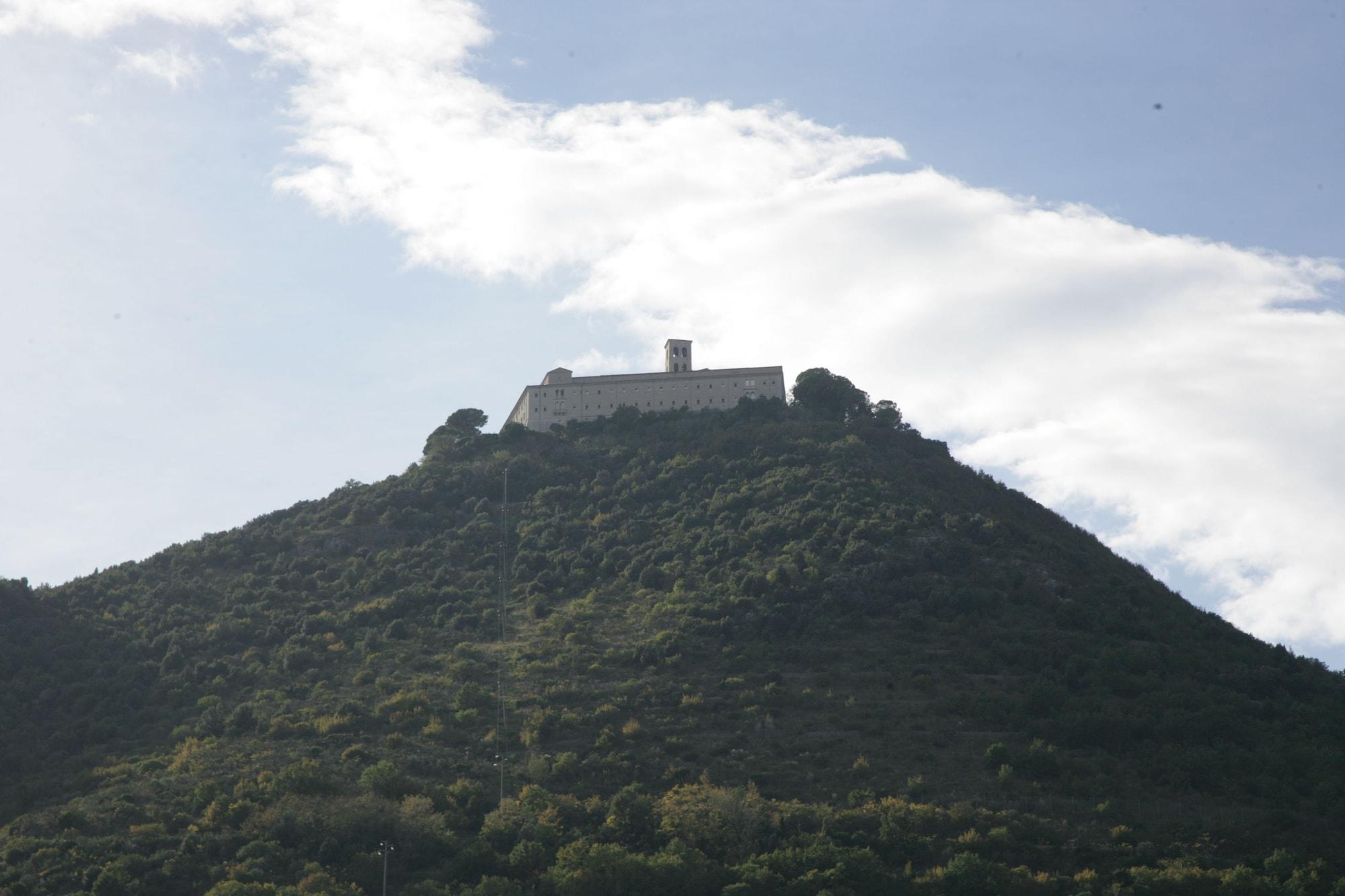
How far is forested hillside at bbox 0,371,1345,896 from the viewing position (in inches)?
1711

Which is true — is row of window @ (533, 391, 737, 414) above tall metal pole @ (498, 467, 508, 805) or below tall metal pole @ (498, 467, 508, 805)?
above

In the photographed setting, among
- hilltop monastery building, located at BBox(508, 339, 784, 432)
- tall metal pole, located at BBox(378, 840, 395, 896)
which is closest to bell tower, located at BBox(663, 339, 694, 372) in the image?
hilltop monastery building, located at BBox(508, 339, 784, 432)

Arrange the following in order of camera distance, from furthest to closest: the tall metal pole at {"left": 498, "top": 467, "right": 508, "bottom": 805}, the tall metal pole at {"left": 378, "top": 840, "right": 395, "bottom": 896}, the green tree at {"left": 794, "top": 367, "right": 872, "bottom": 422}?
the green tree at {"left": 794, "top": 367, "right": 872, "bottom": 422} → the tall metal pole at {"left": 498, "top": 467, "right": 508, "bottom": 805} → the tall metal pole at {"left": 378, "top": 840, "right": 395, "bottom": 896}

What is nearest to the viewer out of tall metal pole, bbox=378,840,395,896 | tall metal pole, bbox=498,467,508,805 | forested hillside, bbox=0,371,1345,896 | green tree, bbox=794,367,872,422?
tall metal pole, bbox=378,840,395,896

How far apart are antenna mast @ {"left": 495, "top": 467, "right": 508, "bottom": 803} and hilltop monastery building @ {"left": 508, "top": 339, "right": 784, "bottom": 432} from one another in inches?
442

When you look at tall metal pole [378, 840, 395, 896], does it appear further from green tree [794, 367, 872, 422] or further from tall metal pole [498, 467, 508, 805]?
green tree [794, 367, 872, 422]

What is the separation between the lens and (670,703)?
5541 cm

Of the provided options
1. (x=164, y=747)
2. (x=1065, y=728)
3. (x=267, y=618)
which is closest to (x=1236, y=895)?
(x=1065, y=728)

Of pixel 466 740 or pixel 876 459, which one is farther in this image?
pixel 876 459

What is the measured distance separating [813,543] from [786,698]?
47.0ft

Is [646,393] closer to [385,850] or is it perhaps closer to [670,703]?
[670,703]

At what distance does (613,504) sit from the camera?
8000 cm

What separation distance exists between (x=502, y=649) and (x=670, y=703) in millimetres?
10439

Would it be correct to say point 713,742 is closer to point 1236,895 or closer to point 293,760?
point 293,760
